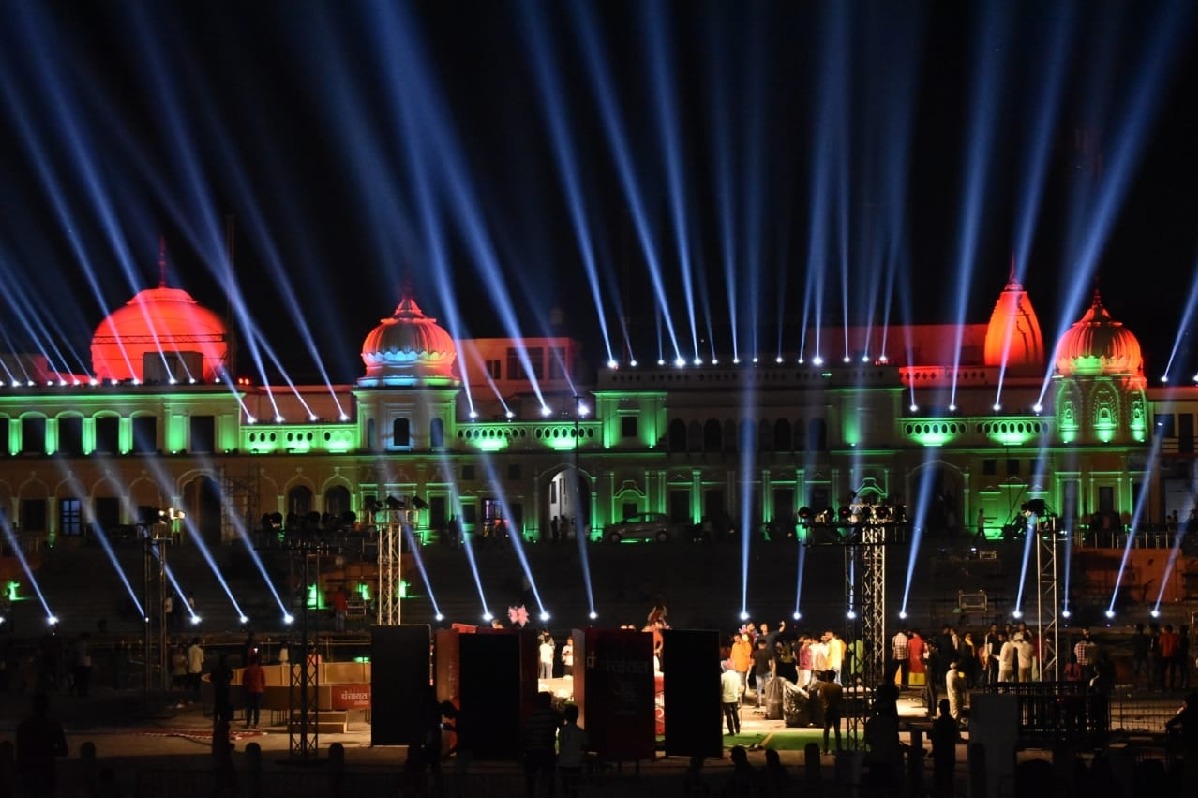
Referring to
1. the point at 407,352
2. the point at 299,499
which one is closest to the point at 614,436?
the point at 407,352

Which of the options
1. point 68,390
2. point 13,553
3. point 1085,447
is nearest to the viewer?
point 13,553

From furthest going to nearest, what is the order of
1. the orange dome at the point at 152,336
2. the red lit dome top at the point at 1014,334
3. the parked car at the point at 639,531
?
the orange dome at the point at 152,336 < the red lit dome top at the point at 1014,334 < the parked car at the point at 639,531

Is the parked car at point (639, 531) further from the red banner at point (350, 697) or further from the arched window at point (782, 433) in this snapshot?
the red banner at point (350, 697)

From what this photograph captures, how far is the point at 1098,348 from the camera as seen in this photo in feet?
208

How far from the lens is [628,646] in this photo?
84.8ft

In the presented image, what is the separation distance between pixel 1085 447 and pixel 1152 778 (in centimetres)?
4386

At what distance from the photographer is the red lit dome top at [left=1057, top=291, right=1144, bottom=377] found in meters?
63.4

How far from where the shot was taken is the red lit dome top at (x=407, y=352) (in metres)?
65.8

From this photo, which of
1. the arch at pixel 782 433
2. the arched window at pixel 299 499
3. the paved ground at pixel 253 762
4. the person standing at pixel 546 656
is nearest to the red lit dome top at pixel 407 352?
the arched window at pixel 299 499

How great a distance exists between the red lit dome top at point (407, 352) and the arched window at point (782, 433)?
387 inches

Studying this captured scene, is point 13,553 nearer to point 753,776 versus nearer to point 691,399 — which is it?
point 691,399

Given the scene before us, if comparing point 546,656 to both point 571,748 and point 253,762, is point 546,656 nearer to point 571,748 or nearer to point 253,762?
point 571,748

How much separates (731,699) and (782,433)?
34.2 m

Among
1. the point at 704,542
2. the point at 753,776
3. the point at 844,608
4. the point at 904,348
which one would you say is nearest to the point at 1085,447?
the point at 904,348
